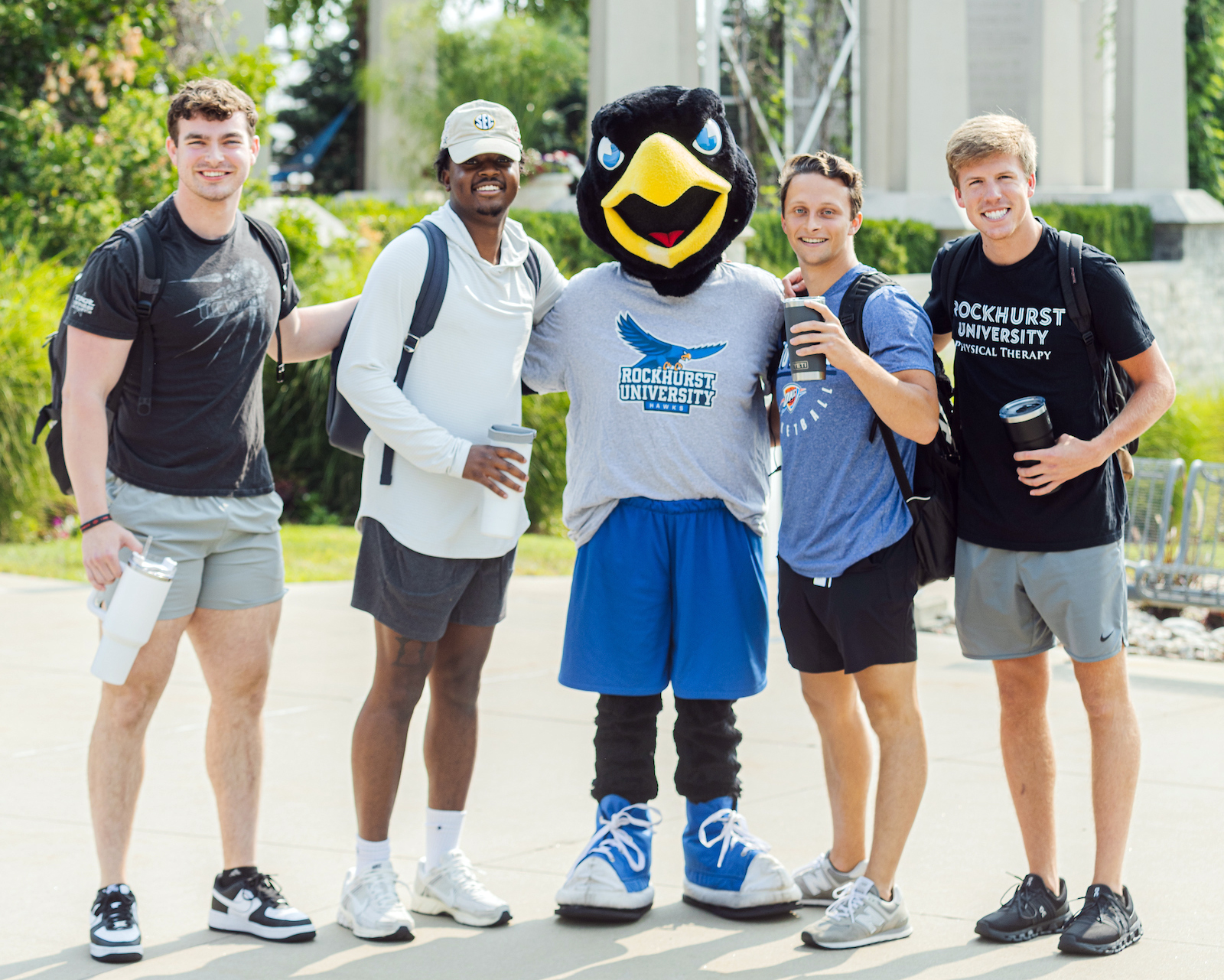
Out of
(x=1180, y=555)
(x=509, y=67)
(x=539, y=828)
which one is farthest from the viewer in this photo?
(x=509, y=67)

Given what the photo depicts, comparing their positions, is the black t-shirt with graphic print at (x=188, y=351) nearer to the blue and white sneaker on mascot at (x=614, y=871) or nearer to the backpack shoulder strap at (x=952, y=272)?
the blue and white sneaker on mascot at (x=614, y=871)

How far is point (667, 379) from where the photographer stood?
3.72 metres

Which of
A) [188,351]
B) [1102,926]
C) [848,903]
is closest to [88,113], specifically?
[188,351]

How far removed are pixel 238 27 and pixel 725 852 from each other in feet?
40.5

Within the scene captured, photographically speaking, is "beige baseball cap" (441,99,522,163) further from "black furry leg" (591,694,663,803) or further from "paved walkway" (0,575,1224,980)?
"paved walkway" (0,575,1224,980)

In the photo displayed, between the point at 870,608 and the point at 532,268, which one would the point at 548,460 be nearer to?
the point at 532,268

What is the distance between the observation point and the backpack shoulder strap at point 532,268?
3910mm

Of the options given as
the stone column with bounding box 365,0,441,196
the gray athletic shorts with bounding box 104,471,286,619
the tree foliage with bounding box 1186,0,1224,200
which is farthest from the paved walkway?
the tree foliage with bounding box 1186,0,1224,200

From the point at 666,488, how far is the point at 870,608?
62 cm

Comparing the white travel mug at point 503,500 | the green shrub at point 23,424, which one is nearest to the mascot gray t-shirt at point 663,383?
the white travel mug at point 503,500

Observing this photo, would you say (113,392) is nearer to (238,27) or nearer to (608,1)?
(608,1)

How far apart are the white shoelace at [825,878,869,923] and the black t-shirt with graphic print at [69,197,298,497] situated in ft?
6.06

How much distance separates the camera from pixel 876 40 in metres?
15.8

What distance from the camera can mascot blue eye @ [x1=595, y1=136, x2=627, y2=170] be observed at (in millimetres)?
3908
